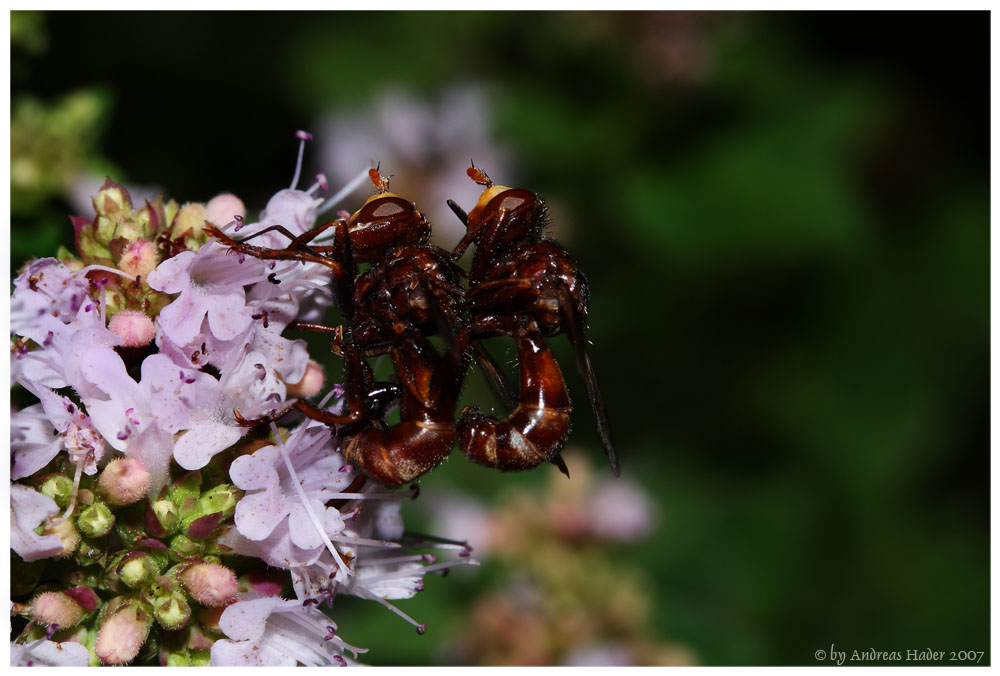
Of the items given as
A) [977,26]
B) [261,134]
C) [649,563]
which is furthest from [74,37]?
[977,26]

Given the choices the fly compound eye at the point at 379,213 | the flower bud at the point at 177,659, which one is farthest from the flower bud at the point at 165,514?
the fly compound eye at the point at 379,213

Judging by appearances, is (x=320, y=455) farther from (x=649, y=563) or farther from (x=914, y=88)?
(x=914, y=88)

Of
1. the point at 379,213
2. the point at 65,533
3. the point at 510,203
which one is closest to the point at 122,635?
the point at 65,533

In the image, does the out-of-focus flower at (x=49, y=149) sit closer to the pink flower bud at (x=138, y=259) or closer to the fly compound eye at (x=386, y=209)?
the pink flower bud at (x=138, y=259)

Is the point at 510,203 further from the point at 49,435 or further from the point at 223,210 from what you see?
the point at 49,435

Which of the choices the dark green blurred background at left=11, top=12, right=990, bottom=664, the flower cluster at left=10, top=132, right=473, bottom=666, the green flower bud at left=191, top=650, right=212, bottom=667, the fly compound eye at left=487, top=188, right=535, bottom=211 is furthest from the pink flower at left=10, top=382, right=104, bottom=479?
the dark green blurred background at left=11, top=12, right=990, bottom=664

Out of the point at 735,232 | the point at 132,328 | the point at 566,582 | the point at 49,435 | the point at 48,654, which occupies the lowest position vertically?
the point at 566,582
